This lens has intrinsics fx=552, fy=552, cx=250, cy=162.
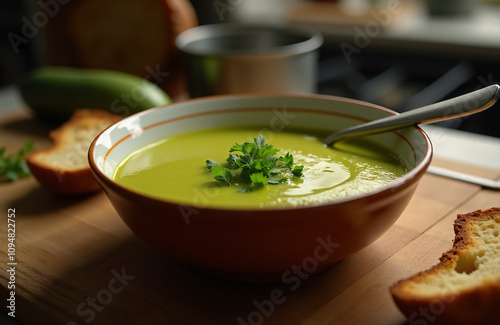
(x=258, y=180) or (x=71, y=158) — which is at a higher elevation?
(x=258, y=180)

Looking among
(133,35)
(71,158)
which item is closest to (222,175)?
(71,158)

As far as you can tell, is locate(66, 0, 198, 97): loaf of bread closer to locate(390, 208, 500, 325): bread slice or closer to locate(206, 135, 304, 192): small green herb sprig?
locate(206, 135, 304, 192): small green herb sprig

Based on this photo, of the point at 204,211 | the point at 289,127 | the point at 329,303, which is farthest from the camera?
the point at 289,127

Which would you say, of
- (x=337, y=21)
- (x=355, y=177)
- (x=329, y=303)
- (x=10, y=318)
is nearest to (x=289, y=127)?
(x=355, y=177)

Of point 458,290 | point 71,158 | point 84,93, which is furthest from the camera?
point 84,93

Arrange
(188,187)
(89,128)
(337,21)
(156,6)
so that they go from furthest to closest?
(337,21) < (156,6) < (89,128) < (188,187)

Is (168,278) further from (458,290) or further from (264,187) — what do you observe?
(458,290)

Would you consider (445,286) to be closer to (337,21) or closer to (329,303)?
(329,303)
